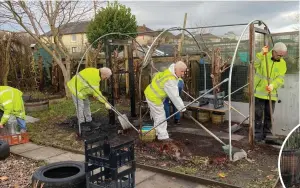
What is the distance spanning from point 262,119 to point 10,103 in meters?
5.10

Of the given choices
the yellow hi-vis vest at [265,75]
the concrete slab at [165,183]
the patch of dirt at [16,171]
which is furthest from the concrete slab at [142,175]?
the yellow hi-vis vest at [265,75]

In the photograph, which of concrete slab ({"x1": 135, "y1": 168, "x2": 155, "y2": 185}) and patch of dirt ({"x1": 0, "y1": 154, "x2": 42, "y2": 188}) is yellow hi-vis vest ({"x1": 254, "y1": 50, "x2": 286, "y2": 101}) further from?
patch of dirt ({"x1": 0, "y1": 154, "x2": 42, "y2": 188})

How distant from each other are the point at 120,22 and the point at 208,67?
808 cm

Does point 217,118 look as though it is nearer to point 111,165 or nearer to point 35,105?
point 111,165

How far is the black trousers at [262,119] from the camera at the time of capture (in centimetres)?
634

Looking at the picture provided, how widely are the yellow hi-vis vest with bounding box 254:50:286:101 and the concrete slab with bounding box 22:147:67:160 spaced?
4.06 m

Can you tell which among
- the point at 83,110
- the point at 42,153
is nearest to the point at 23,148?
the point at 42,153

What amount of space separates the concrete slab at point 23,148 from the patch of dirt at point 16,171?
230mm

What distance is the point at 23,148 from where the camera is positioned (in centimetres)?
657

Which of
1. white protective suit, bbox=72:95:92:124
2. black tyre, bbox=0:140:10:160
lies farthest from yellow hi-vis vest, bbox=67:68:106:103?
black tyre, bbox=0:140:10:160

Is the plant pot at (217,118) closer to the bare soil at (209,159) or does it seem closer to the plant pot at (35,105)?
the bare soil at (209,159)

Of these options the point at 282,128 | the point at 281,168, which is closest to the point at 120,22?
the point at 282,128

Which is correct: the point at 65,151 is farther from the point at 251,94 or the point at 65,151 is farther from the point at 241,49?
the point at 241,49

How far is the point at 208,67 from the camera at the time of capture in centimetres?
978
